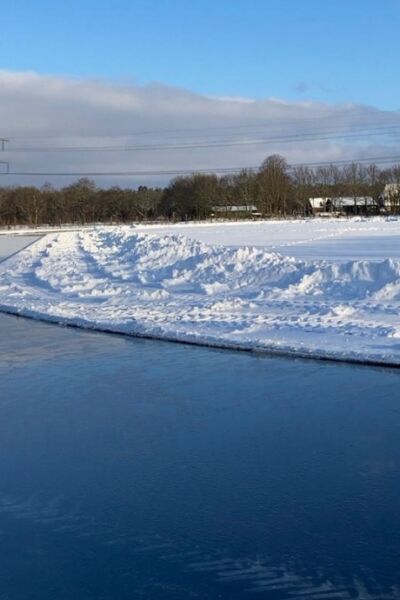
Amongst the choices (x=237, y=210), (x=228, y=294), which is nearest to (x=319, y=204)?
(x=237, y=210)

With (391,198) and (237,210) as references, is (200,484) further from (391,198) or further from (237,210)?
(391,198)

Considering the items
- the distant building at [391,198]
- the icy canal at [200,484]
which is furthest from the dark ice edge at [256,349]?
the distant building at [391,198]

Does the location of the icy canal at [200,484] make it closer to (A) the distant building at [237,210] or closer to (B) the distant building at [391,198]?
(A) the distant building at [237,210]

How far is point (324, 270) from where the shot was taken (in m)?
21.1

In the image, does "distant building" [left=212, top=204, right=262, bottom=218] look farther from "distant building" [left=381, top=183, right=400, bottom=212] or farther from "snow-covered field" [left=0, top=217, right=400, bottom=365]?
"snow-covered field" [left=0, top=217, right=400, bottom=365]

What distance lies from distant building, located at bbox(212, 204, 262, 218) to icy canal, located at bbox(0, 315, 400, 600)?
87.4 meters

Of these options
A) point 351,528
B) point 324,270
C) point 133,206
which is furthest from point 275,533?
point 133,206

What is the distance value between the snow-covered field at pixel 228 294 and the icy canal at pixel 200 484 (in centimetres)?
297

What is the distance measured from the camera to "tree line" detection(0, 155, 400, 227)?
10038cm

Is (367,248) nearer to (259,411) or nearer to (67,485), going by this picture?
(259,411)

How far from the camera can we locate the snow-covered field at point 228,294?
14.9 meters

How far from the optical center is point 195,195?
326 ft

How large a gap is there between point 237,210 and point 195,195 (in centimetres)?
591

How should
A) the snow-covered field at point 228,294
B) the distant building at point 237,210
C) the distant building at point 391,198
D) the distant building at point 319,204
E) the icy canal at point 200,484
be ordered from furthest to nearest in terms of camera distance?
the distant building at point 319,204
the distant building at point 391,198
the distant building at point 237,210
the snow-covered field at point 228,294
the icy canal at point 200,484
